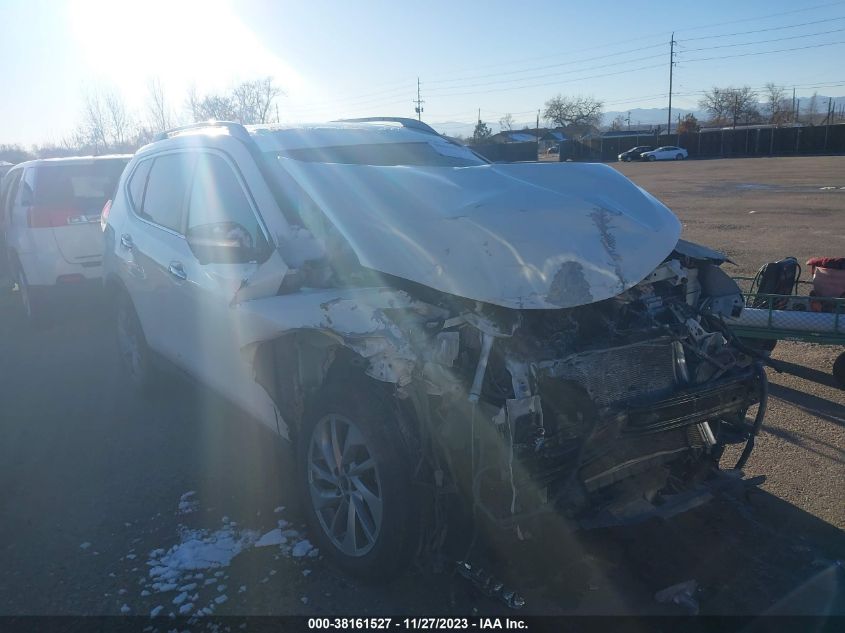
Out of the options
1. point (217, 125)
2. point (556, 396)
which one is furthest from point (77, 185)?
point (556, 396)

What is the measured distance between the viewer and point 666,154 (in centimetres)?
5484

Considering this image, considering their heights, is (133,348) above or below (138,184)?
below

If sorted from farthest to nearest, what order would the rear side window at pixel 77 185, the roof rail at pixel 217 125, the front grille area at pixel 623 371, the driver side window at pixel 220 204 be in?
the rear side window at pixel 77 185, the roof rail at pixel 217 125, the driver side window at pixel 220 204, the front grille area at pixel 623 371

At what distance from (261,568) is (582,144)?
205ft

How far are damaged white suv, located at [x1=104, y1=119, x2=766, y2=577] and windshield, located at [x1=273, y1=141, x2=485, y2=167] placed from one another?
1.8 inches

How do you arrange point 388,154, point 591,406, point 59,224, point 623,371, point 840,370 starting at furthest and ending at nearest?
1. point 59,224
2. point 840,370
3. point 388,154
4. point 623,371
5. point 591,406

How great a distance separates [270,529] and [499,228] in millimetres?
2022

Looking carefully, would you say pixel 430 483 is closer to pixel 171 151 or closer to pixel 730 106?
pixel 171 151

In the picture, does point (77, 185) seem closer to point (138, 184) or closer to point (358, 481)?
point (138, 184)

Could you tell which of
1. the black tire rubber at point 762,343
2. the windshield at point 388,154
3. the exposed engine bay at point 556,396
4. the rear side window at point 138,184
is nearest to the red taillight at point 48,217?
the rear side window at point 138,184

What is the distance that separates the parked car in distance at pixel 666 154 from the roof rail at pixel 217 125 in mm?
53729

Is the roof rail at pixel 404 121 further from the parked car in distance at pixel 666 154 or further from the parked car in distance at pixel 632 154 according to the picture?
the parked car in distance at pixel 632 154

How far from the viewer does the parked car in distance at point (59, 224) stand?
8117 millimetres

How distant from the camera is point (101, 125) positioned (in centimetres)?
3516
